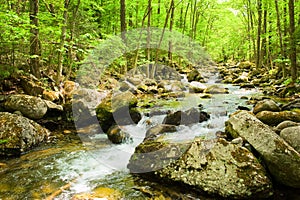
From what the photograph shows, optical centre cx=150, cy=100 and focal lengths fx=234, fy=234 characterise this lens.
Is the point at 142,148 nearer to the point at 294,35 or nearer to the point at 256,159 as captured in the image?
the point at 256,159

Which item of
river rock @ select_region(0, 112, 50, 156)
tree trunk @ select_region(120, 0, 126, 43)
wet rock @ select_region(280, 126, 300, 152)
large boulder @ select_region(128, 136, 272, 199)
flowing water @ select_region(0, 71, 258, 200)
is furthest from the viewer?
tree trunk @ select_region(120, 0, 126, 43)

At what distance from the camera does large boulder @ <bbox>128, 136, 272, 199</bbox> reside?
3.67m

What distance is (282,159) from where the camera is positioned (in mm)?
3807

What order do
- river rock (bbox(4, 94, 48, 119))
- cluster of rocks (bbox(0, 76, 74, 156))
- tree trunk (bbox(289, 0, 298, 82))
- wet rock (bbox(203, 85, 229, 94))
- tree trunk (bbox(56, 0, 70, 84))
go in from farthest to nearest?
1. wet rock (bbox(203, 85, 229, 94))
2. tree trunk (bbox(289, 0, 298, 82))
3. tree trunk (bbox(56, 0, 70, 84))
4. river rock (bbox(4, 94, 48, 119))
5. cluster of rocks (bbox(0, 76, 74, 156))

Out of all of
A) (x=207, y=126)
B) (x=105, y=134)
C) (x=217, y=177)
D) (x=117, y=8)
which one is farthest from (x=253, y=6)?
(x=217, y=177)

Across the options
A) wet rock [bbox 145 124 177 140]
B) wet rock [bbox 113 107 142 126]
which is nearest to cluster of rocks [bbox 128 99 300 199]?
wet rock [bbox 145 124 177 140]

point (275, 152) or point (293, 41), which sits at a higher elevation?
point (293, 41)

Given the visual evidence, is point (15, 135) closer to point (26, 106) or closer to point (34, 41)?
point (26, 106)

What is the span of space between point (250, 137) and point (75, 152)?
4090 mm

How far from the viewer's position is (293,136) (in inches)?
171

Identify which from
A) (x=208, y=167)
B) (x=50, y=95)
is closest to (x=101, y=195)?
(x=208, y=167)

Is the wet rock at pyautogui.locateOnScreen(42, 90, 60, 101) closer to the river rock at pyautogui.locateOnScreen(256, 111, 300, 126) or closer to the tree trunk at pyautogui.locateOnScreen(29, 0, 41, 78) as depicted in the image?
the tree trunk at pyautogui.locateOnScreen(29, 0, 41, 78)

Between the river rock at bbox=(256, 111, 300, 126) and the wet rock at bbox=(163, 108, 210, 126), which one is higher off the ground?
the river rock at bbox=(256, 111, 300, 126)

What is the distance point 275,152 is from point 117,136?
13.3 ft
